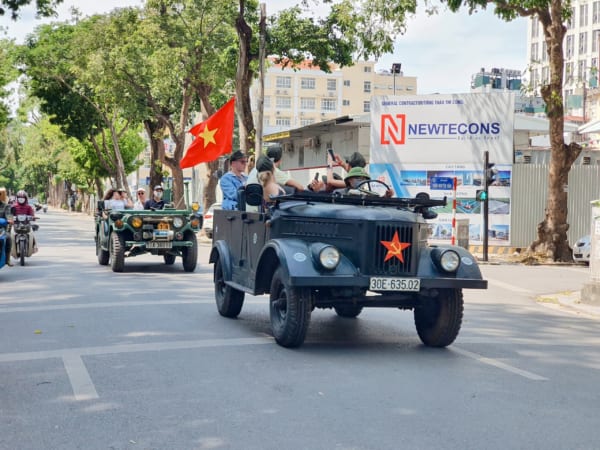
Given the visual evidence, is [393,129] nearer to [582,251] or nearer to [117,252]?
[582,251]

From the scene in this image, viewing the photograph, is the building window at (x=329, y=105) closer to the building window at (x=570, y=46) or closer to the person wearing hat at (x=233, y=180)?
the building window at (x=570, y=46)

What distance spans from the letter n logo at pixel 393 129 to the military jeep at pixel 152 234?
13.0 metres

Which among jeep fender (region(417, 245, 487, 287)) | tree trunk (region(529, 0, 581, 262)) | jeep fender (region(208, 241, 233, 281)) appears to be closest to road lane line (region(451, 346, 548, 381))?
jeep fender (region(417, 245, 487, 287))

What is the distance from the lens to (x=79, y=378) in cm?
666

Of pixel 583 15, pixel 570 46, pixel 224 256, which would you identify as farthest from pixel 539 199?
pixel 570 46

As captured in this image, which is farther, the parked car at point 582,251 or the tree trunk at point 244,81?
the tree trunk at point 244,81

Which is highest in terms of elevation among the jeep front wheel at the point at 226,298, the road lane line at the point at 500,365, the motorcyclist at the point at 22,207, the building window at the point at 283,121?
the building window at the point at 283,121

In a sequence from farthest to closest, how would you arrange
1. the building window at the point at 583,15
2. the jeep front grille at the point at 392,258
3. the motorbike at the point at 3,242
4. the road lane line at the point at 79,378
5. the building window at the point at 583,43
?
the building window at the point at 583,43, the building window at the point at 583,15, the motorbike at the point at 3,242, the jeep front grille at the point at 392,258, the road lane line at the point at 79,378

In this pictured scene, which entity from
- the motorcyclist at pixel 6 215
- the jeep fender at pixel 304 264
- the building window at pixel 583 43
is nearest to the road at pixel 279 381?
→ the jeep fender at pixel 304 264

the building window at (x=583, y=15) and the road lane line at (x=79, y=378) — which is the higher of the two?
the building window at (x=583, y=15)

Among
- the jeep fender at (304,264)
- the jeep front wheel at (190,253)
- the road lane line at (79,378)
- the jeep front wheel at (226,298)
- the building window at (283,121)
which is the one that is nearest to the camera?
the road lane line at (79,378)

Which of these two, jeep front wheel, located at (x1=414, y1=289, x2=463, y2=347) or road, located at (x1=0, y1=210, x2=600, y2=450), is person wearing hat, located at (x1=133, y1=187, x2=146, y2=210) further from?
jeep front wheel, located at (x1=414, y1=289, x2=463, y2=347)

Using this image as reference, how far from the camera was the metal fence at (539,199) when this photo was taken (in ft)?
89.5

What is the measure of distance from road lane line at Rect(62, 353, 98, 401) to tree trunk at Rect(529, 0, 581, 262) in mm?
17335
